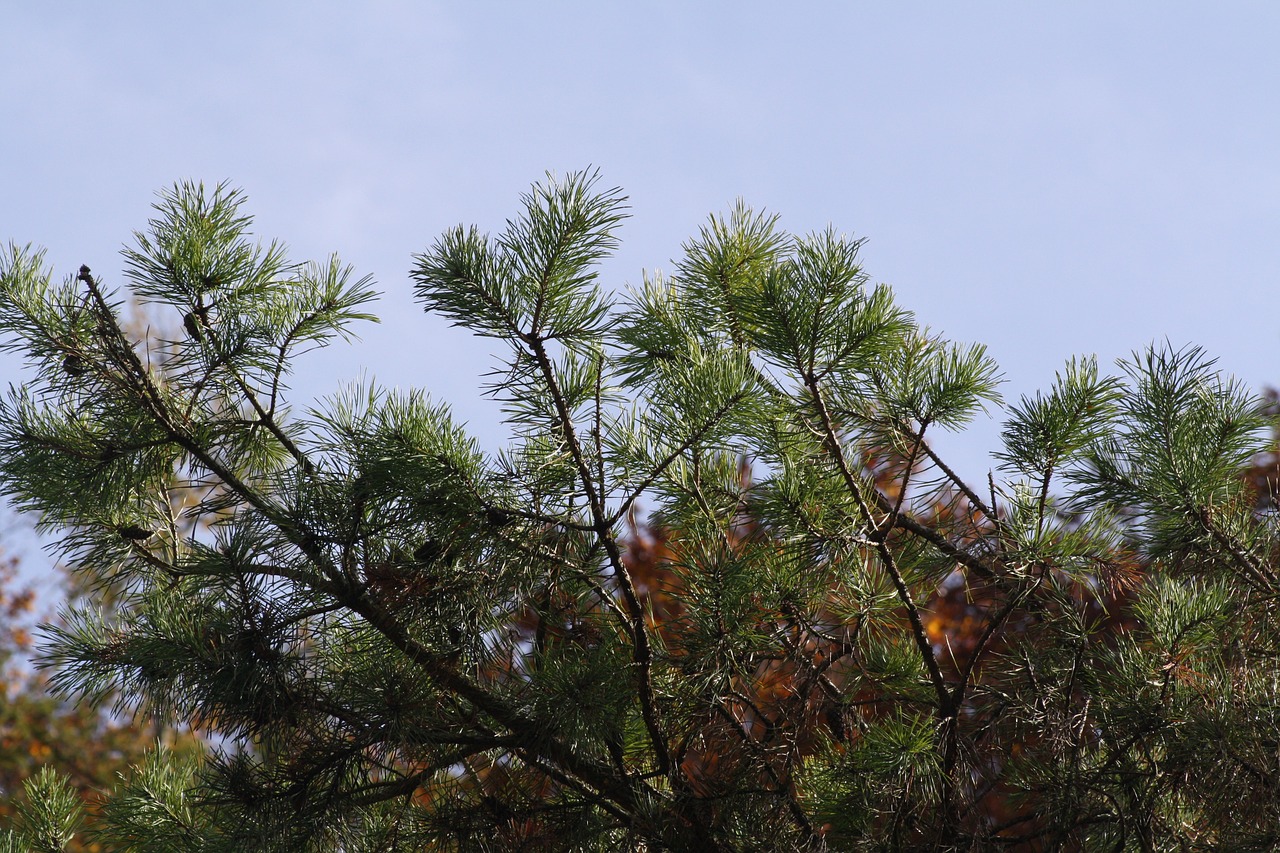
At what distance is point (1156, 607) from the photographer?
1265 millimetres

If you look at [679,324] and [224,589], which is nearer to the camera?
[224,589]

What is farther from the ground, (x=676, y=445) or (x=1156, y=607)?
(x=676, y=445)

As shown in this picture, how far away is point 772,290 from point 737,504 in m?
0.29

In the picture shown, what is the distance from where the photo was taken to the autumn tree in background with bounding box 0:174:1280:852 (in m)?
1.14

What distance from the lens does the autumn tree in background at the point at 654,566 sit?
114 centimetres

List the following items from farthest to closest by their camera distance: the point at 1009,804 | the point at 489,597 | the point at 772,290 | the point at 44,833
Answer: the point at 44,833 < the point at 1009,804 < the point at 489,597 < the point at 772,290

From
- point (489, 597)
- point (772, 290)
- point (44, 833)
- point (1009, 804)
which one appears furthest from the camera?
point (44, 833)

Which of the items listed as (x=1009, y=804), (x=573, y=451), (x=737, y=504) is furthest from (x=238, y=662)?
(x=1009, y=804)

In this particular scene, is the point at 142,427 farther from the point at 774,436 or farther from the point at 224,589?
the point at 774,436

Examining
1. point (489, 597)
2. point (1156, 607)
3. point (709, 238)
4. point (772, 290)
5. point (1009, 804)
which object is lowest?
point (1009, 804)

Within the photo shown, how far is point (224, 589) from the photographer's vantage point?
3.84ft

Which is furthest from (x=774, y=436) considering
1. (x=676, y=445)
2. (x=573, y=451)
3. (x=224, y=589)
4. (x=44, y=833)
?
(x=44, y=833)

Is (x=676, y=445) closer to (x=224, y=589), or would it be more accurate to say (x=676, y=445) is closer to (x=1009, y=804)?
(x=224, y=589)

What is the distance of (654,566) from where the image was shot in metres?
1.25
